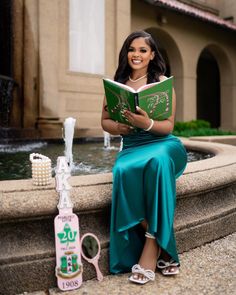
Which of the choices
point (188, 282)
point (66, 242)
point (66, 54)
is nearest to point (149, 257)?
point (188, 282)

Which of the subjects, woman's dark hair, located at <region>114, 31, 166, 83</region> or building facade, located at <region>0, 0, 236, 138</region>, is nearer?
woman's dark hair, located at <region>114, 31, 166, 83</region>

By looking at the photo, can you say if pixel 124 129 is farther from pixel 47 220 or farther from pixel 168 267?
pixel 168 267

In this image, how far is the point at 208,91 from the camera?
23.2 m

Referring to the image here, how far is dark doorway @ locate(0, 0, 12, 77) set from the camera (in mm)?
9797

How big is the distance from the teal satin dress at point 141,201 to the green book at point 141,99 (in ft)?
0.78

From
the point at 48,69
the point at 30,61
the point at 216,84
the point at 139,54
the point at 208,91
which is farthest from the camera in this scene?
the point at 208,91

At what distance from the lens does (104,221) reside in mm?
2523

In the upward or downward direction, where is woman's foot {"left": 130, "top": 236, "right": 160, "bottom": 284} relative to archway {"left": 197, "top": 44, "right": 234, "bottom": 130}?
downward

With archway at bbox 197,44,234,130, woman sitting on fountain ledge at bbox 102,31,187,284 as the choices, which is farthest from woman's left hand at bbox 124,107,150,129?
archway at bbox 197,44,234,130

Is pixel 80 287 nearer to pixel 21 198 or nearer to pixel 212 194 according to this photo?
pixel 21 198

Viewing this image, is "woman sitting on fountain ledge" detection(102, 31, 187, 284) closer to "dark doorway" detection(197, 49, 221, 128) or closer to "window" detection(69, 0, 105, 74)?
"window" detection(69, 0, 105, 74)

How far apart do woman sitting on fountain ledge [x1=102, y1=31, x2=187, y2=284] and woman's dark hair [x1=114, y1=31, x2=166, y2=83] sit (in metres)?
0.30

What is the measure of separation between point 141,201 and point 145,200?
0.02 meters

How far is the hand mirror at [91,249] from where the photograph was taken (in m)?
2.37
